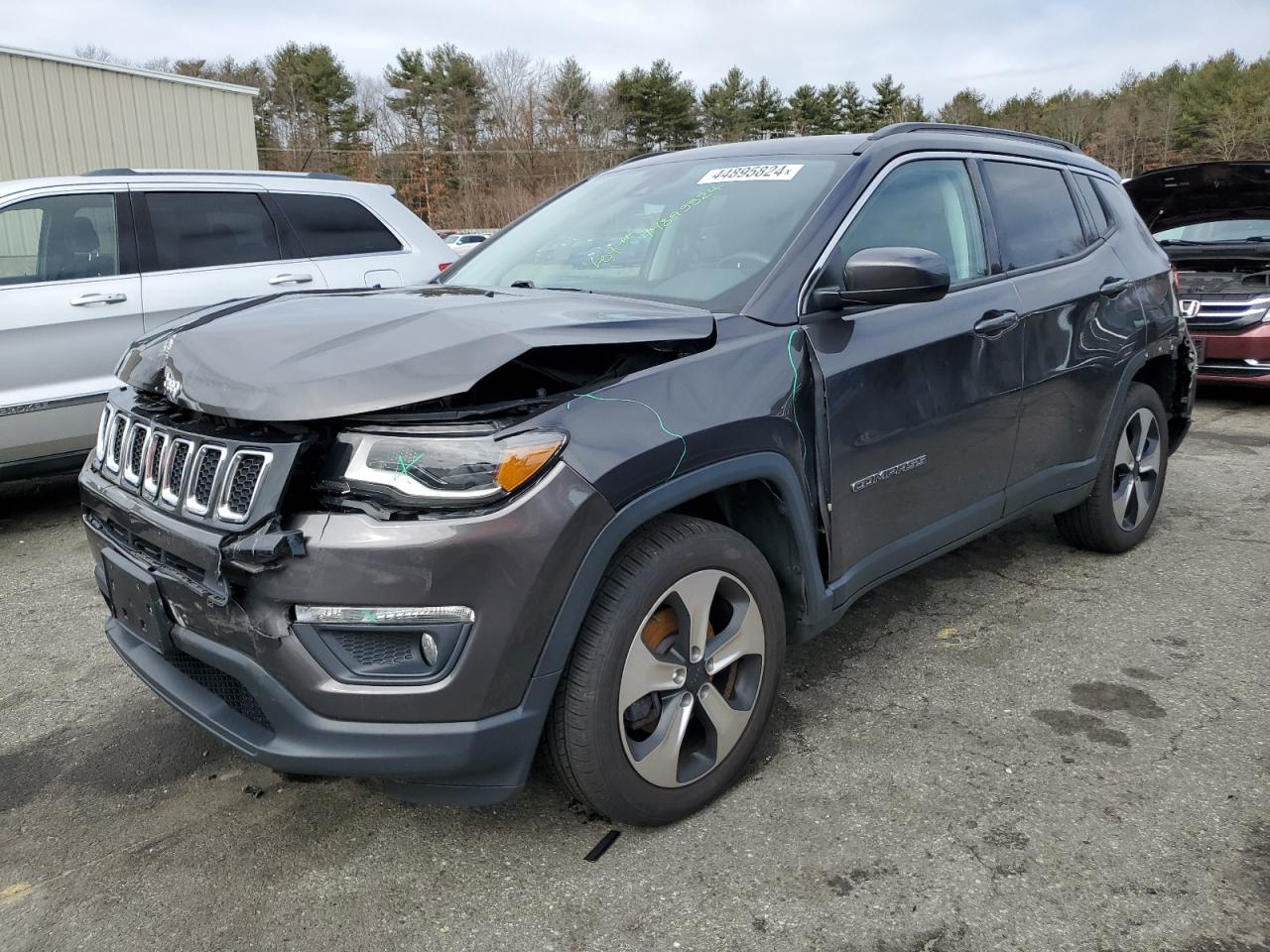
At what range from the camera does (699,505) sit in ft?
8.35

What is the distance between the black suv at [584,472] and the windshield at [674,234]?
1 cm

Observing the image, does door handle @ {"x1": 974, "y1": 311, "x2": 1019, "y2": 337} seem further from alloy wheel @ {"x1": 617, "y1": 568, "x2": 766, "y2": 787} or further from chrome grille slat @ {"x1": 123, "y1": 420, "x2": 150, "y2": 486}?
chrome grille slat @ {"x1": 123, "y1": 420, "x2": 150, "y2": 486}

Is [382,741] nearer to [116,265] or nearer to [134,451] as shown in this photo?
[134,451]

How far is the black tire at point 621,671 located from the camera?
214 centimetres

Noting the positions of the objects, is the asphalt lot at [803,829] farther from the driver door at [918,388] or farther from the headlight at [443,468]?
the headlight at [443,468]

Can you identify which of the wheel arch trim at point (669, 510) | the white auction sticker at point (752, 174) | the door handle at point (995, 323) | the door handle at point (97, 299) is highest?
the white auction sticker at point (752, 174)

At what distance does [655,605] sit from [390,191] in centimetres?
521

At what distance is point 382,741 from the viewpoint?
199 centimetres

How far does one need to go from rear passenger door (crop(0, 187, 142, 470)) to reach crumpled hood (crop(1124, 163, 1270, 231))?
666 cm

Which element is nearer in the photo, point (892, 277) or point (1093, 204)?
point (892, 277)

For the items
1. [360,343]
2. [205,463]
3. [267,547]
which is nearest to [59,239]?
[205,463]

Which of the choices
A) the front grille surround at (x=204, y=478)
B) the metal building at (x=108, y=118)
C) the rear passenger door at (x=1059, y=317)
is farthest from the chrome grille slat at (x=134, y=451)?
the metal building at (x=108, y=118)

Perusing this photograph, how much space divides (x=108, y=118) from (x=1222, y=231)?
16.7 m

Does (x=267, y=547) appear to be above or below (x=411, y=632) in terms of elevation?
above
